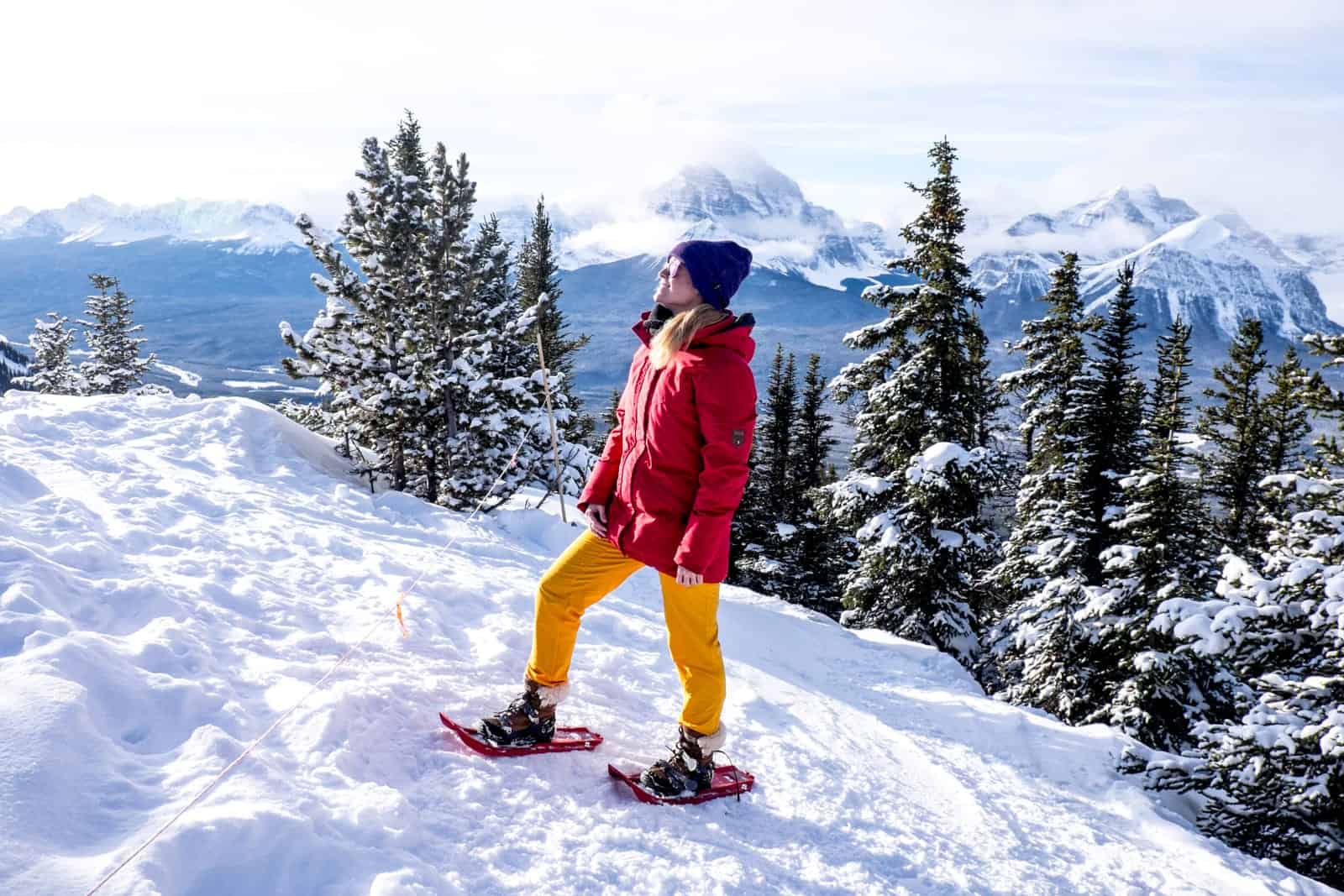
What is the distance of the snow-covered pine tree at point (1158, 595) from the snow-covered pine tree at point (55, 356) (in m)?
43.8

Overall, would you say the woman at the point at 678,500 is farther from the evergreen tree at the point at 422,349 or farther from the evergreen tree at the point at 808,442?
the evergreen tree at the point at 808,442

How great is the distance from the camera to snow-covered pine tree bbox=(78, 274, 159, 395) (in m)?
38.4

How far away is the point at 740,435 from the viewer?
12.5ft

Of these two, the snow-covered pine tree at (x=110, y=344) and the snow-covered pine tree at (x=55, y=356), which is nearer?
the snow-covered pine tree at (x=55, y=356)

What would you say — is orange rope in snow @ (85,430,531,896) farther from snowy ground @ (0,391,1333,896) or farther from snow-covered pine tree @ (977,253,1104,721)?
snow-covered pine tree @ (977,253,1104,721)

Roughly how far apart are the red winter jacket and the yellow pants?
12cm

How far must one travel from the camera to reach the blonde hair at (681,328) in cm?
382

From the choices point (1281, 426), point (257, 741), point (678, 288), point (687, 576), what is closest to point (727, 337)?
point (678, 288)

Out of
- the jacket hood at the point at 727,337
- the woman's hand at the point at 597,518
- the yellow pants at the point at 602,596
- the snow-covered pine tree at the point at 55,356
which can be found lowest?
the snow-covered pine tree at the point at 55,356

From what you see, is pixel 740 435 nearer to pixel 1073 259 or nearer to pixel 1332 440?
pixel 1332 440

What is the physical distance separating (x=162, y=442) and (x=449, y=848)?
28.8ft

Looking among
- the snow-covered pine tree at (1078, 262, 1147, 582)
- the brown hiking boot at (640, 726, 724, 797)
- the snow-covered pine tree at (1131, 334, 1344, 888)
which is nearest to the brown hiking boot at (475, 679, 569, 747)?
the brown hiking boot at (640, 726, 724, 797)

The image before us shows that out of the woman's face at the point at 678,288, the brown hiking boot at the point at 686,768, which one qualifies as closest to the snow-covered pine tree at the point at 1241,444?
the brown hiking boot at the point at 686,768

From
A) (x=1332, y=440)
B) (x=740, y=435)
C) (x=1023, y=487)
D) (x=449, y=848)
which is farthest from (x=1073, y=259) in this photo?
(x=449, y=848)
